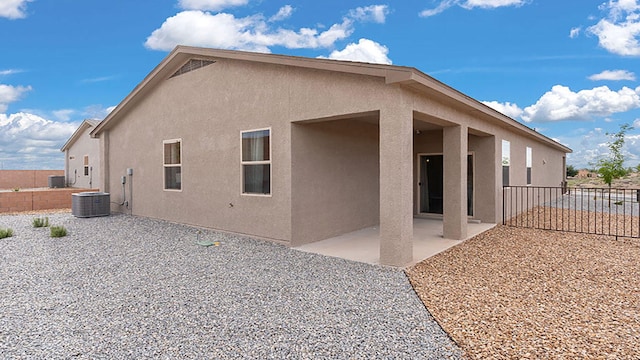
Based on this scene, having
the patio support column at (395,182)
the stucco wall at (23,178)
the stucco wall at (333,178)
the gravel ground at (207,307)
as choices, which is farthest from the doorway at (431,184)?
the stucco wall at (23,178)

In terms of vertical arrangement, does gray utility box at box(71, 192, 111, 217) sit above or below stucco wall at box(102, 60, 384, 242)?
below

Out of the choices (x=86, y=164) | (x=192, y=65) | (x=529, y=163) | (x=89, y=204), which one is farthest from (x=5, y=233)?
(x=529, y=163)

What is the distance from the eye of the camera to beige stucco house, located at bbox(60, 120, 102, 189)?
20.2m

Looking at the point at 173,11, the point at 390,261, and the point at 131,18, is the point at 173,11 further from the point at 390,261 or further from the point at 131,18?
the point at 390,261

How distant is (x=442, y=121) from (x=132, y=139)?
10.4m

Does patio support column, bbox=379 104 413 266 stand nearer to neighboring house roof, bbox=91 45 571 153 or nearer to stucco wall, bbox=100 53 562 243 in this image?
stucco wall, bbox=100 53 562 243

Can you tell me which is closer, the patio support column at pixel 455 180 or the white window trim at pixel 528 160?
the patio support column at pixel 455 180

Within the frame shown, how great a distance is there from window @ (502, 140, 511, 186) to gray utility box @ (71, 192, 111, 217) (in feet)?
44.3

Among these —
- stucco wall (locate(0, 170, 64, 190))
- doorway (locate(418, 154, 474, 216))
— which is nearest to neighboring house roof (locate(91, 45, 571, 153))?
doorway (locate(418, 154, 474, 216))

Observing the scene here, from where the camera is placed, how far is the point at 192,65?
9.44 meters

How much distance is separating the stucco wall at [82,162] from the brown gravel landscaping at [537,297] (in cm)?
2127

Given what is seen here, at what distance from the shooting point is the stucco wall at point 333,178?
7.05 m

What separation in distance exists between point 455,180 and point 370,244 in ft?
7.96

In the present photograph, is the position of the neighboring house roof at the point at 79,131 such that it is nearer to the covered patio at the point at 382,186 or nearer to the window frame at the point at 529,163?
the covered patio at the point at 382,186
